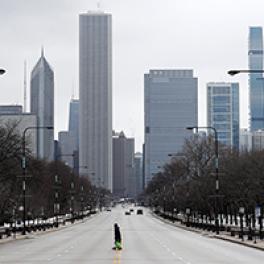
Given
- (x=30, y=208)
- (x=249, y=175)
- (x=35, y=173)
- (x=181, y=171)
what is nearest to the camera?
(x=249, y=175)

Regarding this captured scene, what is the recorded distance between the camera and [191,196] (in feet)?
310

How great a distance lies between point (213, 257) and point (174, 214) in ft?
355

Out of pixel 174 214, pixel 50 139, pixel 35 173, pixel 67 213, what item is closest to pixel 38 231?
pixel 35 173

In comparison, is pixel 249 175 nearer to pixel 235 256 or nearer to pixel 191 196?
pixel 235 256

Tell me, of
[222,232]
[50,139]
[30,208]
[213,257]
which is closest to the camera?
[213,257]

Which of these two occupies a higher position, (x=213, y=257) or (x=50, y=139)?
(x=50, y=139)

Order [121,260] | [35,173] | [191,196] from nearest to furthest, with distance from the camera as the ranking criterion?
[121,260]
[35,173]
[191,196]

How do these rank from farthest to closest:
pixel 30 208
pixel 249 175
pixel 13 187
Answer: pixel 30 208 < pixel 13 187 < pixel 249 175

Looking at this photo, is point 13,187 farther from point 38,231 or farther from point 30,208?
point 30,208

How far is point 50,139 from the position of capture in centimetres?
18275

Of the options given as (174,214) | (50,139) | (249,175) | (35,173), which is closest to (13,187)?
(35,173)

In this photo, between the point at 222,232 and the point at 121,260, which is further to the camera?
the point at 222,232

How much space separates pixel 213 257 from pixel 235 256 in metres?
1.45

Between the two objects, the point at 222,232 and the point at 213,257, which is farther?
the point at 222,232
